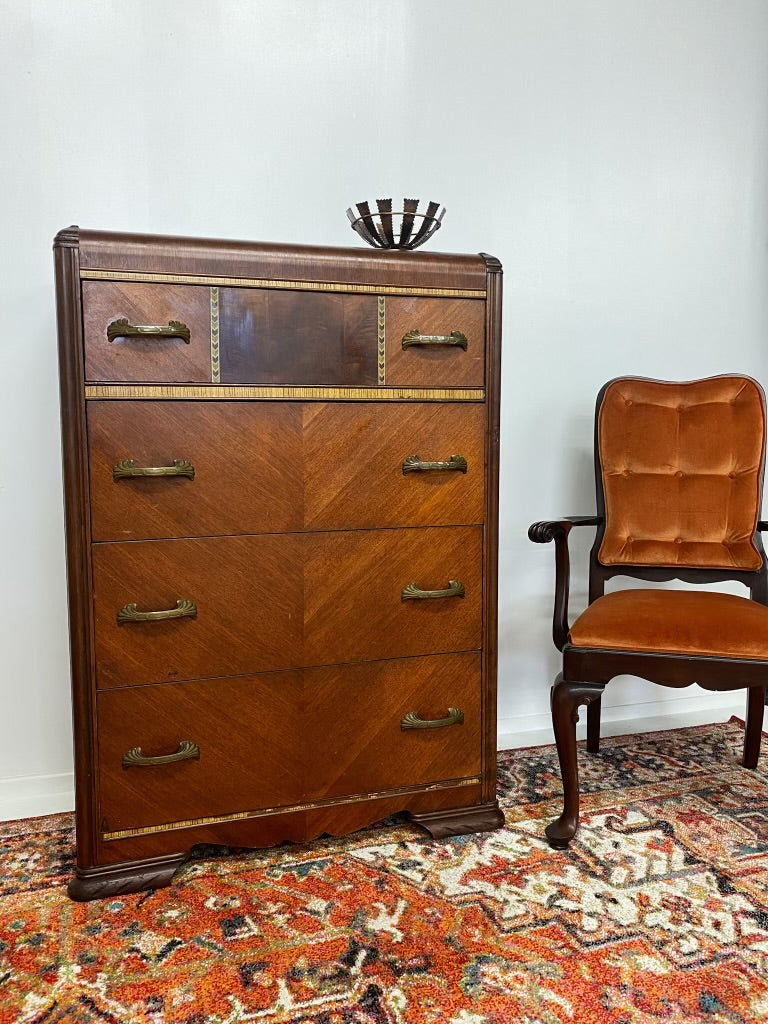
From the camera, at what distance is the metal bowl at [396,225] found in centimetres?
202

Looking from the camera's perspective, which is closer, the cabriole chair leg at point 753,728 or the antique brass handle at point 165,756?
the antique brass handle at point 165,756

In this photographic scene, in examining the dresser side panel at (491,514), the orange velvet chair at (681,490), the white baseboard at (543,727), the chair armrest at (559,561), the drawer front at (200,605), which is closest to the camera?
the drawer front at (200,605)

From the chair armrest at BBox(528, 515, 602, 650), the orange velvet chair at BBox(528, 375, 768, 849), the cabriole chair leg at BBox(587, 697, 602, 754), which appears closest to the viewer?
the chair armrest at BBox(528, 515, 602, 650)

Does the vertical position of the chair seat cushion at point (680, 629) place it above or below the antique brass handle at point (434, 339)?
below

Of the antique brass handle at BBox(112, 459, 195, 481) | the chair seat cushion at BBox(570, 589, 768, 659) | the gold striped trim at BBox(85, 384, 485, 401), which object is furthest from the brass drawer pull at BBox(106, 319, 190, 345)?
the chair seat cushion at BBox(570, 589, 768, 659)

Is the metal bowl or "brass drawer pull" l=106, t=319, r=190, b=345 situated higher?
the metal bowl

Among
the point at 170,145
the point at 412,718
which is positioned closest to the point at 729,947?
the point at 412,718

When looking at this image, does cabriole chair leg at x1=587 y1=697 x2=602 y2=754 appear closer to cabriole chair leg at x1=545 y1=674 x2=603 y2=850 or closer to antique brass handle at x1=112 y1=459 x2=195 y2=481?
cabriole chair leg at x1=545 y1=674 x2=603 y2=850

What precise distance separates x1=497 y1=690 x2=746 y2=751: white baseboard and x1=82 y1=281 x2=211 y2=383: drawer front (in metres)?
1.60

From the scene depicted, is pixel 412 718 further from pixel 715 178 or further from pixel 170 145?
pixel 715 178

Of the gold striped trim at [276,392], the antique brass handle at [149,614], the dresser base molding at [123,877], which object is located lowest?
the dresser base molding at [123,877]

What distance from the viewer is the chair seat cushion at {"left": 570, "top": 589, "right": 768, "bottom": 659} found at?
193cm

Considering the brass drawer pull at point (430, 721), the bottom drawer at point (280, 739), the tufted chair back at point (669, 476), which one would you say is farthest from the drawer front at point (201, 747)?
the tufted chair back at point (669, 476)

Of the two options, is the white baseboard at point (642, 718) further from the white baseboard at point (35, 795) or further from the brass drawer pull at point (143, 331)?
the brass drawer pull at point (143, 331)
